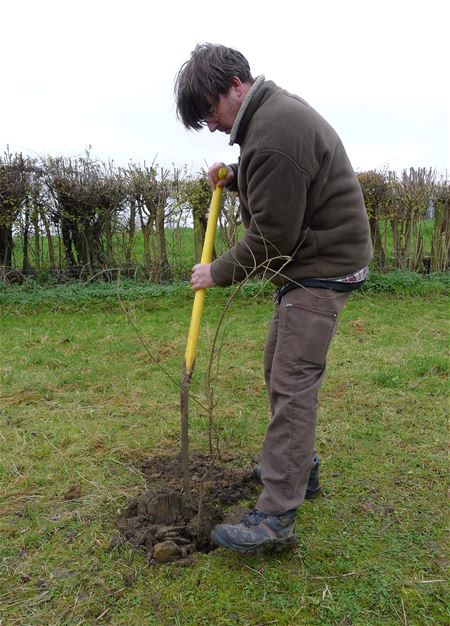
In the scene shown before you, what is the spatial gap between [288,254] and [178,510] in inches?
53.4

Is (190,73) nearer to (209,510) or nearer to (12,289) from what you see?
(209,510)

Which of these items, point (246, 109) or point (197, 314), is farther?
point (197, 314)

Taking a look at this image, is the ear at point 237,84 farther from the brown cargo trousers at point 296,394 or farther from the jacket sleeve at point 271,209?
the brown cargo trousers at point 296,394

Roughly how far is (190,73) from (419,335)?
15.6ft

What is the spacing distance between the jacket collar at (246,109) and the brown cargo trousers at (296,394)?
73cm

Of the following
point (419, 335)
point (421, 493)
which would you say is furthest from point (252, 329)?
point (421, 493)

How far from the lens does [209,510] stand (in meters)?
2.63

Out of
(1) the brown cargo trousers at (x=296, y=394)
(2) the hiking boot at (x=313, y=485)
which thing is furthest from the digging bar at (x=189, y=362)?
(2) the hiking boot at (x=313, y=485)

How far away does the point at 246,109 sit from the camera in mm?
2244

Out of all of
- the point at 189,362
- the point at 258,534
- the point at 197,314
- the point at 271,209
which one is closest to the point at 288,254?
the point at 271,209

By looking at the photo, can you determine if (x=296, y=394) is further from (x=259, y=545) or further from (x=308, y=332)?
(x=259, y=545)

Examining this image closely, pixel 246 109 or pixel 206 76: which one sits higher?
pixel 206 76

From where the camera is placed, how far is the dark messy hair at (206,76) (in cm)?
230

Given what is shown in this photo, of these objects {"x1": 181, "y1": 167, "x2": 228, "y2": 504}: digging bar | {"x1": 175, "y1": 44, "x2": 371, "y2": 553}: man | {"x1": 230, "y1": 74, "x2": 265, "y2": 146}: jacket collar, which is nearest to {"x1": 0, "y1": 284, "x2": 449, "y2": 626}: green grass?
{"x1": 175, "y1": 44, "x2": 371, "y2": 553}: man
